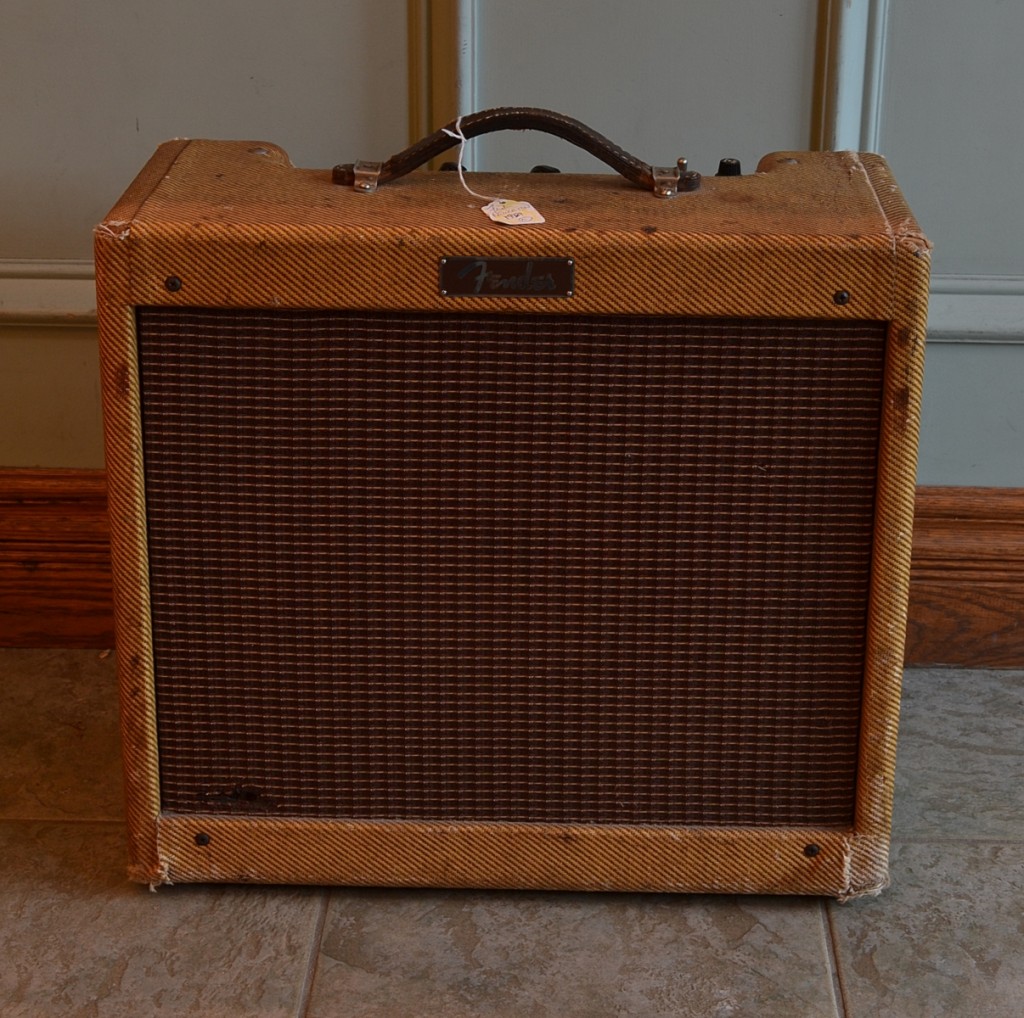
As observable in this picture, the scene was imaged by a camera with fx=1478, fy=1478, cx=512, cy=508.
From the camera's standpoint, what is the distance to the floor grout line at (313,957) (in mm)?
1133

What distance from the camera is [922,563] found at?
1.63 metres

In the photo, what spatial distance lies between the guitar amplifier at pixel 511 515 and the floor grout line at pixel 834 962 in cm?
3

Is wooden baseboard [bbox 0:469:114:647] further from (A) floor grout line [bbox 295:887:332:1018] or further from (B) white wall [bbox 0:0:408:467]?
(A) floor grout line [bbox 295:887:332:1018]

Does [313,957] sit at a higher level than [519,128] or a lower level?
lower

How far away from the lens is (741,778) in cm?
123

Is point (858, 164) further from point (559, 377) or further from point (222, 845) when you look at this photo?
point (222, 845)

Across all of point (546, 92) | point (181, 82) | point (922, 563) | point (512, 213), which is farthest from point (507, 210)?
point (922, 563)

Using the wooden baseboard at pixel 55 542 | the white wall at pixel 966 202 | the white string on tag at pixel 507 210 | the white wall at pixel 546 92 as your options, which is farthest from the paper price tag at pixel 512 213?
the wooden baseboard at pixel 55 542

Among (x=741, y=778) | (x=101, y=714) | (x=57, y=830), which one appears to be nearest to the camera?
(x=741, y=778)

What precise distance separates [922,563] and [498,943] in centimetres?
69

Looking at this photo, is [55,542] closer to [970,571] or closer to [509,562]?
[509,562]

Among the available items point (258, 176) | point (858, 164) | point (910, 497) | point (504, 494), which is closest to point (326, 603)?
point (504, 494)

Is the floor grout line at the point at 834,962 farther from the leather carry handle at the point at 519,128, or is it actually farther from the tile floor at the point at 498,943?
the leather carry handle at the point at 519,128

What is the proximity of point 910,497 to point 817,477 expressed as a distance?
0.24ft
